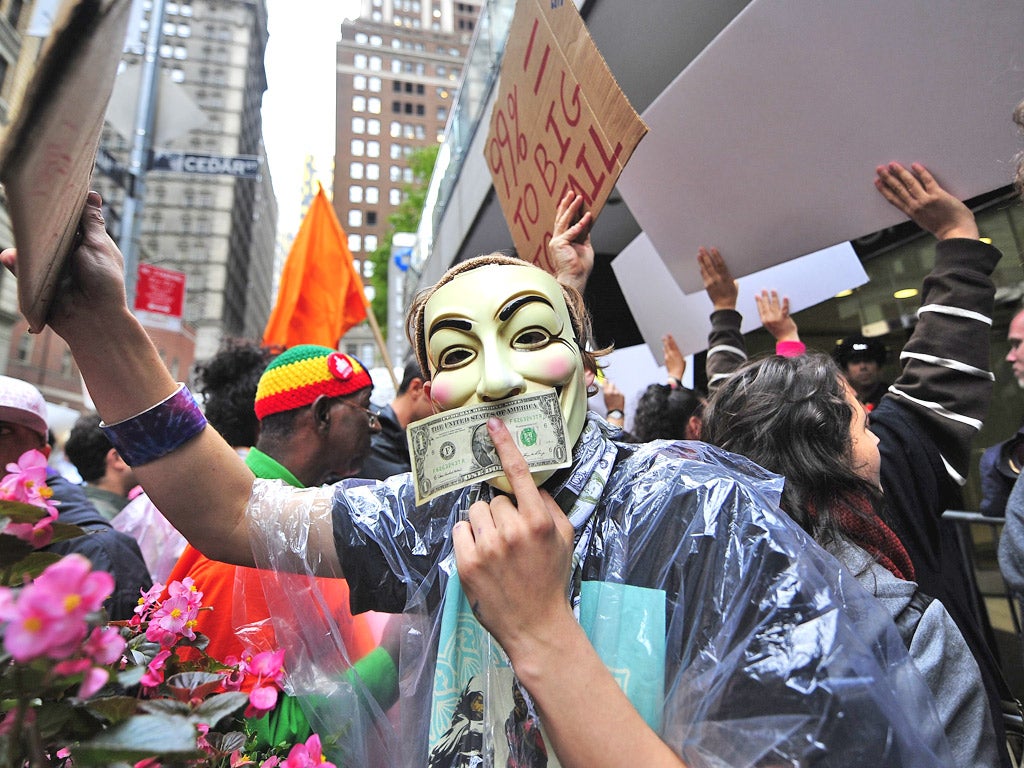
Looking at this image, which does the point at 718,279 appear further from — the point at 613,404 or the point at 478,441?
the point at 478,441

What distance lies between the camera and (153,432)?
3.80ft

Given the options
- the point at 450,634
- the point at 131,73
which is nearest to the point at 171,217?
the point at 131,73

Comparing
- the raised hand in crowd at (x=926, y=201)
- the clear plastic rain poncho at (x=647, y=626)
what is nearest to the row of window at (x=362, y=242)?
the raised hand in crowd at (x=926, y=201)

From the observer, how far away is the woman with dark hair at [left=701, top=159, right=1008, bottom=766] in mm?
1346

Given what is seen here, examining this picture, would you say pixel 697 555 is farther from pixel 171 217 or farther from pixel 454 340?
pixel 171 217

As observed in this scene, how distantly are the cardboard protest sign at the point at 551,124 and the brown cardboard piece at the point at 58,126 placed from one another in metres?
1.18

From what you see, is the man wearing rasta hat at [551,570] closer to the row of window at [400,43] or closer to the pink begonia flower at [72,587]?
the pink begonia flower at [72,587]

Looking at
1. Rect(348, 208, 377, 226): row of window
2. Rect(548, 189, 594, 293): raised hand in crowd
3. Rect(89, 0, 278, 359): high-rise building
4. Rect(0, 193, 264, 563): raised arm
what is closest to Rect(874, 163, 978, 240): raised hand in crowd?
Rect(548, 189, 594, 293): raised hand in crowd

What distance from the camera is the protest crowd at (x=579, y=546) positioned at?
85cm

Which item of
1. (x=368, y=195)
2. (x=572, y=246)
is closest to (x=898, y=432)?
(x=572, y=246)

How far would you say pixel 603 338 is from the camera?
14.6 ft

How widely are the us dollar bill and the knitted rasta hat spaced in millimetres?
1077

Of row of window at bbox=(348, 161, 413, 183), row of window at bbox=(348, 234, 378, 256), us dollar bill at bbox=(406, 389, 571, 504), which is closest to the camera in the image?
us dollar bill at bbox=(406, 389, 571, 504)

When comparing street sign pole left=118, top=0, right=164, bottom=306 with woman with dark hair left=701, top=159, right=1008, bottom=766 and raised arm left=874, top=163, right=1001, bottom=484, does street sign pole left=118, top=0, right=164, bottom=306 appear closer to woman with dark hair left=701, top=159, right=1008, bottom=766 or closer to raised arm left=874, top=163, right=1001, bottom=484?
woman with dark hair left=701, top=159, right=1008, bottom=766
